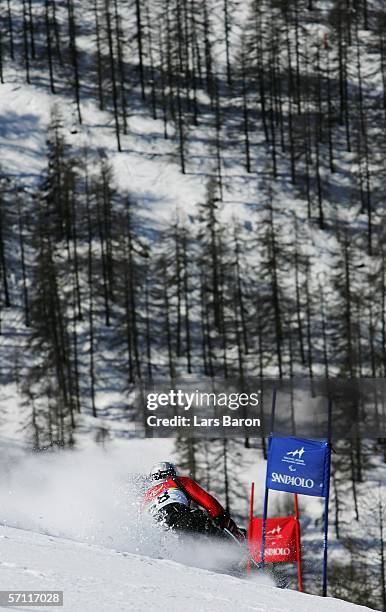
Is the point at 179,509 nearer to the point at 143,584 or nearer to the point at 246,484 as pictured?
the point at 143,584

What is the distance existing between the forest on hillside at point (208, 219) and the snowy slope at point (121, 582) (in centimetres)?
3634

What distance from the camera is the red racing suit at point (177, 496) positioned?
2391cm

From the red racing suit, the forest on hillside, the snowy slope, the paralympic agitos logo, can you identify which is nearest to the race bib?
the red racing suit

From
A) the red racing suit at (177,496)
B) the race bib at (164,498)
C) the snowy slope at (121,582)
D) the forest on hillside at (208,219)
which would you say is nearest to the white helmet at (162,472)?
the red racing suit at (177,496)

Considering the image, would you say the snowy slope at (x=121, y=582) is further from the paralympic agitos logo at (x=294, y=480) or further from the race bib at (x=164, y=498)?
the paralympic agitos logo at (x=294, y=480)

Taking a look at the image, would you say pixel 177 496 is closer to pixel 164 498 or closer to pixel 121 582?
pixel 164 498

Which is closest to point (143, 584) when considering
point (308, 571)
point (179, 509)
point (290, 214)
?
point (179, 509)

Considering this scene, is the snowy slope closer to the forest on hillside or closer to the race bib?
the race bib

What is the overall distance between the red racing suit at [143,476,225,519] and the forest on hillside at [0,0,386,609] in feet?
103

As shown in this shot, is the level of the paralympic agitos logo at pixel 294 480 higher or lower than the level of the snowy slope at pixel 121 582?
lower

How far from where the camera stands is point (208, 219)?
260 feet

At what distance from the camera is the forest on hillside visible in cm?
6975

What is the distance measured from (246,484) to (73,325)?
18.4 meters

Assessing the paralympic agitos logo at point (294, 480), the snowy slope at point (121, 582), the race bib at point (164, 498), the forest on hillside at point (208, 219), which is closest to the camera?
the snowy slope at point (121, 582)
